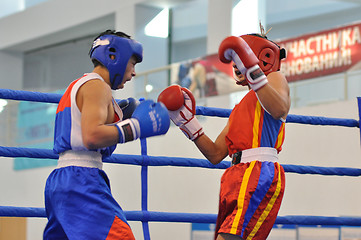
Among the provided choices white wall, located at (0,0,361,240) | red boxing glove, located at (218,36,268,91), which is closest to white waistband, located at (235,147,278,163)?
red boxing glove, located at (218,36,268,91)

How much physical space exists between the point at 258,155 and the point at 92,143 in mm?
647

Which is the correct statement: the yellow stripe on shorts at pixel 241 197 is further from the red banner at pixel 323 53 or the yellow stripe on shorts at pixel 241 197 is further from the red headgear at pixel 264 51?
the red banner at pixel 323 53

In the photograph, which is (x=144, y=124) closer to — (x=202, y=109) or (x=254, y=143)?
(x=254, y=143)

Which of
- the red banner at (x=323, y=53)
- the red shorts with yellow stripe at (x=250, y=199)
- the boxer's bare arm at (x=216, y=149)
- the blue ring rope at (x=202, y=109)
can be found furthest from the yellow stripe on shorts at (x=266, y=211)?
the red banner at (x=323, y=53)

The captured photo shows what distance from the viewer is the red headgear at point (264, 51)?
2312 mm

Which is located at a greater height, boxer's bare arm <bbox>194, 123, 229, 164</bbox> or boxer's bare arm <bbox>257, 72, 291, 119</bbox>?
boxer's bare arm <bbox>257, 72, 291, 119</bbox>

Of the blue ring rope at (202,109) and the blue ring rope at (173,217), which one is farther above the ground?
the blue ring rope at (202,109)

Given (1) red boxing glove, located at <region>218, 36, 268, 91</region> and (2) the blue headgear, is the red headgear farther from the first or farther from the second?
(2) the blue headgear

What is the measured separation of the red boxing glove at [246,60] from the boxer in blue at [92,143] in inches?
13.8

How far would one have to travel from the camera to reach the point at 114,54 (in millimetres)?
2068

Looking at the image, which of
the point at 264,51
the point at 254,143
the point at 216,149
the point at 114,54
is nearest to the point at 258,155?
the point at 254,143

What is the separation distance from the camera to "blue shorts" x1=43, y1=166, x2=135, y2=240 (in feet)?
6.30

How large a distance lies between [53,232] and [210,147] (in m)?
0.74

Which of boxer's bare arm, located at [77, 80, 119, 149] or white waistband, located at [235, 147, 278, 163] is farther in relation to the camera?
white waistband, located at [235, 147, 278, 163]
